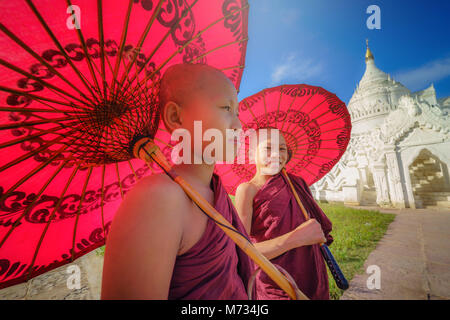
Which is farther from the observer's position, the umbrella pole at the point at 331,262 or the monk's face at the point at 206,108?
the umbrella pole at the point at 331,262

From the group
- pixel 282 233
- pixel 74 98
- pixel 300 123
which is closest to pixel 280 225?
pixel 282 233

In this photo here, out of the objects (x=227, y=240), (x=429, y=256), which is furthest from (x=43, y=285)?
(x=429, y=256)

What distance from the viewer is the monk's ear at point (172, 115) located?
105 centimetres

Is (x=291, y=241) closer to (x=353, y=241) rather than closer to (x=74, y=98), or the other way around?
(x=74, y=98)

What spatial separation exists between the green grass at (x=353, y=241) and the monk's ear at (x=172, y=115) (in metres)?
3.71

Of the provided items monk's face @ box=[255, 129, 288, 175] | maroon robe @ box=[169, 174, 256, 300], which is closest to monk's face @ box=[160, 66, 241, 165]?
maroon robe @ box=[169, 174, 256, 300]

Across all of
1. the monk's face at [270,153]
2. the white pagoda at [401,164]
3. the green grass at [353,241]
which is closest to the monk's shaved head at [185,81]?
the monk's face at [270,153]

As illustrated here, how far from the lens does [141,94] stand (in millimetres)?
1145

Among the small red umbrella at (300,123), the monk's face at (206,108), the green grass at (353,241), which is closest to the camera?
the monk's face at (206,108)

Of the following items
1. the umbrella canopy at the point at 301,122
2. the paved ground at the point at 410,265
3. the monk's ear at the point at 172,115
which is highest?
the umbrella canopy at the point at 301,122

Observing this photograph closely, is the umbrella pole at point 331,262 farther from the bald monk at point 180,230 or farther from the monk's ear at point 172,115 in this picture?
the monk's ear at point 172,115

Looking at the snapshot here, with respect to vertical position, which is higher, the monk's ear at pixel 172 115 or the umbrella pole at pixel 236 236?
the monk's ear at pixel 172 115

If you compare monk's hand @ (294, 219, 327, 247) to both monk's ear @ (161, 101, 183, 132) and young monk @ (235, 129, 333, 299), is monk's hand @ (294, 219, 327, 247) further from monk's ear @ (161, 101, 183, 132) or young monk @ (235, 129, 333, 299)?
monk's ear @ (161, 101, 183, 132)
